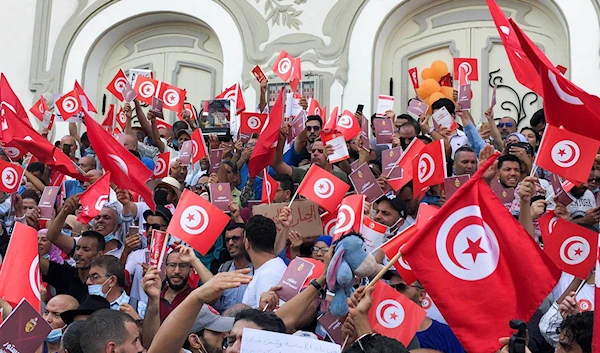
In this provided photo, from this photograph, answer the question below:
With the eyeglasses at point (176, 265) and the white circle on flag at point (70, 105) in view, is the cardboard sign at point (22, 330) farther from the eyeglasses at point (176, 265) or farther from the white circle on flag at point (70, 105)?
the white circle on flag at point (70, 105)

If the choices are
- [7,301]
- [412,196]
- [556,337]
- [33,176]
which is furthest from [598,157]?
[33,176]

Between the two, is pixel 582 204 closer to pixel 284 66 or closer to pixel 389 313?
pixel 389 313

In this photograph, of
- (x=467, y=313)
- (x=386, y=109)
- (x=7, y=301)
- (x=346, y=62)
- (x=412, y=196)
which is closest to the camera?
(x=467, y=313)

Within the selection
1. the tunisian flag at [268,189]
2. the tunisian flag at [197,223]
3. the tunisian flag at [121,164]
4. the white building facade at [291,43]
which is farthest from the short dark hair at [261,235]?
the white building facade at [291,43]

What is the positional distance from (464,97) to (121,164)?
3.57m

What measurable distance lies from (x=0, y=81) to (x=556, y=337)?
7169 millimetres

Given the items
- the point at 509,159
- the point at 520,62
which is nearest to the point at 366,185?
the point at 509,159

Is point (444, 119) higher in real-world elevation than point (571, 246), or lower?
higher

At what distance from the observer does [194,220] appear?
6801 millimetres

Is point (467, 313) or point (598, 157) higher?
point (598, 157)

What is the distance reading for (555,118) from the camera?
19.7 ft

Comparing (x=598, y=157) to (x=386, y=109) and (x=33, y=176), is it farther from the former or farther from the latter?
(x=33, y=176)

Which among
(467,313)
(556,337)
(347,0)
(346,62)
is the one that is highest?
(347,0)

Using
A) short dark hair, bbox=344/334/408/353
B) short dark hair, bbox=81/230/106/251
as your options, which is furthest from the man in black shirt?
short dark hair, bbox=344/334/408/353
